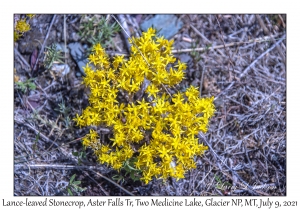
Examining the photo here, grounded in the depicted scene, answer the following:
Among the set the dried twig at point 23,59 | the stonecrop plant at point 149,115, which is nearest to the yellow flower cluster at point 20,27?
the dried twig at point 23,59

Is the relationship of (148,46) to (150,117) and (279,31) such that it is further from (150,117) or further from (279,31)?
(279,31)

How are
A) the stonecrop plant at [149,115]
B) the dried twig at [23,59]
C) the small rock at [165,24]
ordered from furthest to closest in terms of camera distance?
the small rock at [165,24]
the dried twig at [23,59]
the stonecrop plant at [149,115]

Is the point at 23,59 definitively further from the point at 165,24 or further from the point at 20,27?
the point at 165,24

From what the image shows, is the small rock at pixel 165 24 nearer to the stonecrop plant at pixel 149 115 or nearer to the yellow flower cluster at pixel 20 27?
the stonecrop plant at pixel 149 115

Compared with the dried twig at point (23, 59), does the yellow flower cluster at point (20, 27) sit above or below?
above

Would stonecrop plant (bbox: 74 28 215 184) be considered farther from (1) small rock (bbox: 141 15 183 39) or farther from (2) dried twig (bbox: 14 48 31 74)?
(2) dried twig (bbox: 14 48 31 74)

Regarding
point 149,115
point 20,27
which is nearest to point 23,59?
point 20,27

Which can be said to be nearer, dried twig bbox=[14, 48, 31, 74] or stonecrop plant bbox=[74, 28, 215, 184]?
stonecrop plant bbox=[74, 28, 215, 184]

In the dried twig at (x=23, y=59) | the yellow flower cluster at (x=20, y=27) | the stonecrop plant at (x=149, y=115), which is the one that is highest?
the yellow flower cluster at (x=20, y=27)

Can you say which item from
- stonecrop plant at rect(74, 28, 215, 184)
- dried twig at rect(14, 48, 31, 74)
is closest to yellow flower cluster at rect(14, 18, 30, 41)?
dried twig at rect(14, 48, 31, 74)
